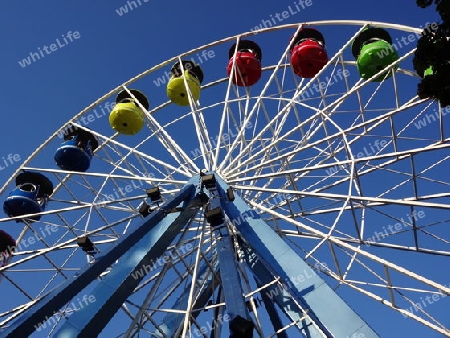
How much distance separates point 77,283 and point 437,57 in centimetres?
592

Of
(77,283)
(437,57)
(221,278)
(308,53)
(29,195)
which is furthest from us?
(29,195)

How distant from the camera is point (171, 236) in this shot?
9.16 metres

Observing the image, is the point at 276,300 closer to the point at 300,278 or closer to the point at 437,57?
the point at 300,278

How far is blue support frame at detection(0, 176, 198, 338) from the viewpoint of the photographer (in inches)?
258

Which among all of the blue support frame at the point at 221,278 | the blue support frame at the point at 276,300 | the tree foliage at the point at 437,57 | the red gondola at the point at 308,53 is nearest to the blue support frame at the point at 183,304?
→ the blue support frame at the point at 221,278

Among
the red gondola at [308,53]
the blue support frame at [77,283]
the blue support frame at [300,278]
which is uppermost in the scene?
the red gondola at [308,53]

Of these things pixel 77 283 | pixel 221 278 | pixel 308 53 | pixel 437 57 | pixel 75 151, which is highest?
pixel 75 151

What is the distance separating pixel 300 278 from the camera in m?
7.32

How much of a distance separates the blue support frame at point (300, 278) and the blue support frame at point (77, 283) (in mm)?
1373

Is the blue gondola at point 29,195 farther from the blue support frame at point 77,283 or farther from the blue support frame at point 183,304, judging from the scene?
the blue support frame at point 77,283

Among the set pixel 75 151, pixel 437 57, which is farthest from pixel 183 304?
pixel 437 57

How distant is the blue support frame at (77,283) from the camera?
6.55m

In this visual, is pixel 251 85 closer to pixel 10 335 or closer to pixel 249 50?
pixel 249 50

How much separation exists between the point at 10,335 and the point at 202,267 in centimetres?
619
